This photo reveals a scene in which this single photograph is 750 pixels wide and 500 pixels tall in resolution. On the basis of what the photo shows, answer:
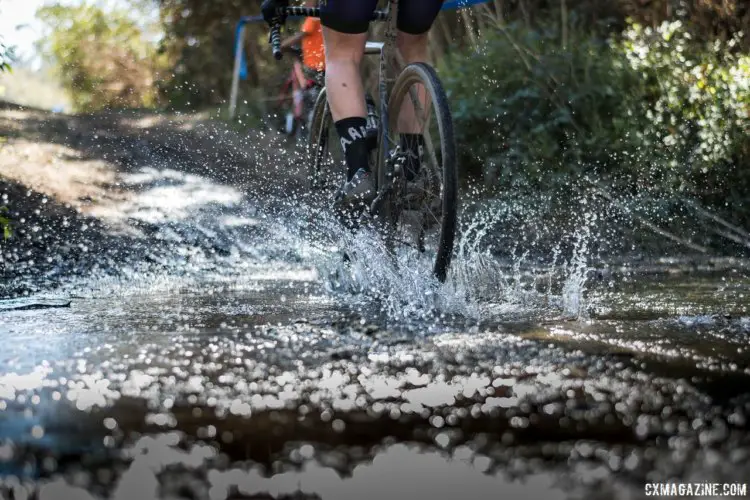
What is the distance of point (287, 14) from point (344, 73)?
656 millimetres

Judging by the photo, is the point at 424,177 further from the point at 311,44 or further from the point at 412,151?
the point at 311,44

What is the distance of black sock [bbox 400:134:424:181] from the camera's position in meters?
Answer: 4.39

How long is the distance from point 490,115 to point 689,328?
4.91 meters

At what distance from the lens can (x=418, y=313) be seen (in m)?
3.58

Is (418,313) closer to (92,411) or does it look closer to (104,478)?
(92,411)

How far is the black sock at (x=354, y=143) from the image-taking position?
4.45 meters

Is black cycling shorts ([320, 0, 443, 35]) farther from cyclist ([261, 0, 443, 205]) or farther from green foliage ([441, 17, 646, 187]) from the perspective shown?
green foliage ([441, 17, 646, 187])

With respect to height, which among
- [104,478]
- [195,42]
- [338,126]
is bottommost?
[104,478]

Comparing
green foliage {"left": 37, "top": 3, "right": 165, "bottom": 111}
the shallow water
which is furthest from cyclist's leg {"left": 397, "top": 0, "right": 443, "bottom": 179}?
green foliage {"left": 37, "top": 3, "right": 165, "bottom": 111}

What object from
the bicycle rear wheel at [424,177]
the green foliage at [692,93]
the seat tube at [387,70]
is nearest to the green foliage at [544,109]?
the green foliage at [692,93]

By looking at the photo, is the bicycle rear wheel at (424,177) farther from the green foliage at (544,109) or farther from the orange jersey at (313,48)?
the green foliage at (544,109)

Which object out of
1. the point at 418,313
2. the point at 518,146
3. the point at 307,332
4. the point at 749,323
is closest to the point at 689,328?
the point at 749,323

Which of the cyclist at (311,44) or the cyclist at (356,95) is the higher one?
the cyclist at (311,44)

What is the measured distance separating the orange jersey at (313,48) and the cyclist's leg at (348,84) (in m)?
0.53
